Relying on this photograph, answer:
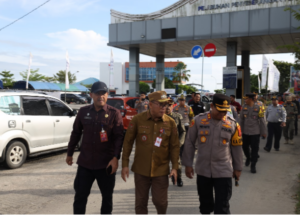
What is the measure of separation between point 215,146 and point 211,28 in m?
18.2

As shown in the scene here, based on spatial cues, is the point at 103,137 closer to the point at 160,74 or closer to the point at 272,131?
the point at 272,131

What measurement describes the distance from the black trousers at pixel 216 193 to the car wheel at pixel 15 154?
5058mm

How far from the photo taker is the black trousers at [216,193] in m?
3.54

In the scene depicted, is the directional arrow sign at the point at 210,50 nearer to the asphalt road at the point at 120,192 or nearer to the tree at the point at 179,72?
the asphalt road at the point at 120,192

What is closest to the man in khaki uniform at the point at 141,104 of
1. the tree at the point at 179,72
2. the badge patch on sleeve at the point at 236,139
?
the badge patch on sleeve at the point at 236,139

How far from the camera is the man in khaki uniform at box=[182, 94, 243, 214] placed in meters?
3.56

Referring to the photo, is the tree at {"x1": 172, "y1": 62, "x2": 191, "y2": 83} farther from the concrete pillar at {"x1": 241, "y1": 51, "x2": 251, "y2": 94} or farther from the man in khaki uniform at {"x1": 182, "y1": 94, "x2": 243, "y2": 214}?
the man in khaki uniform at {"x1": 182, "y1": 94, "x2": 243, "y2": 214}

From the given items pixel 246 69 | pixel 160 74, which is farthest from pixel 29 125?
pixel 246 69

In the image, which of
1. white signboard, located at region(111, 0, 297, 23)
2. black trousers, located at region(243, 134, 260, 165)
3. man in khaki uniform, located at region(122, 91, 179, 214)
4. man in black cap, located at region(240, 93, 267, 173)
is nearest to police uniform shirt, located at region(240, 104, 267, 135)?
man in black cap, located at region(240, 93, 267, 173)

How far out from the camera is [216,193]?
3.59m

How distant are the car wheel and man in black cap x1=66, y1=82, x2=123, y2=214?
4.07 metres

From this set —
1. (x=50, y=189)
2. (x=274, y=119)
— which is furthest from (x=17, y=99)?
(x=274, y=119)

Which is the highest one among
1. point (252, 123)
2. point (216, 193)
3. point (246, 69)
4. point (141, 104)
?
point (246, 69)

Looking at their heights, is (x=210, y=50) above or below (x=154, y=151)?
above
